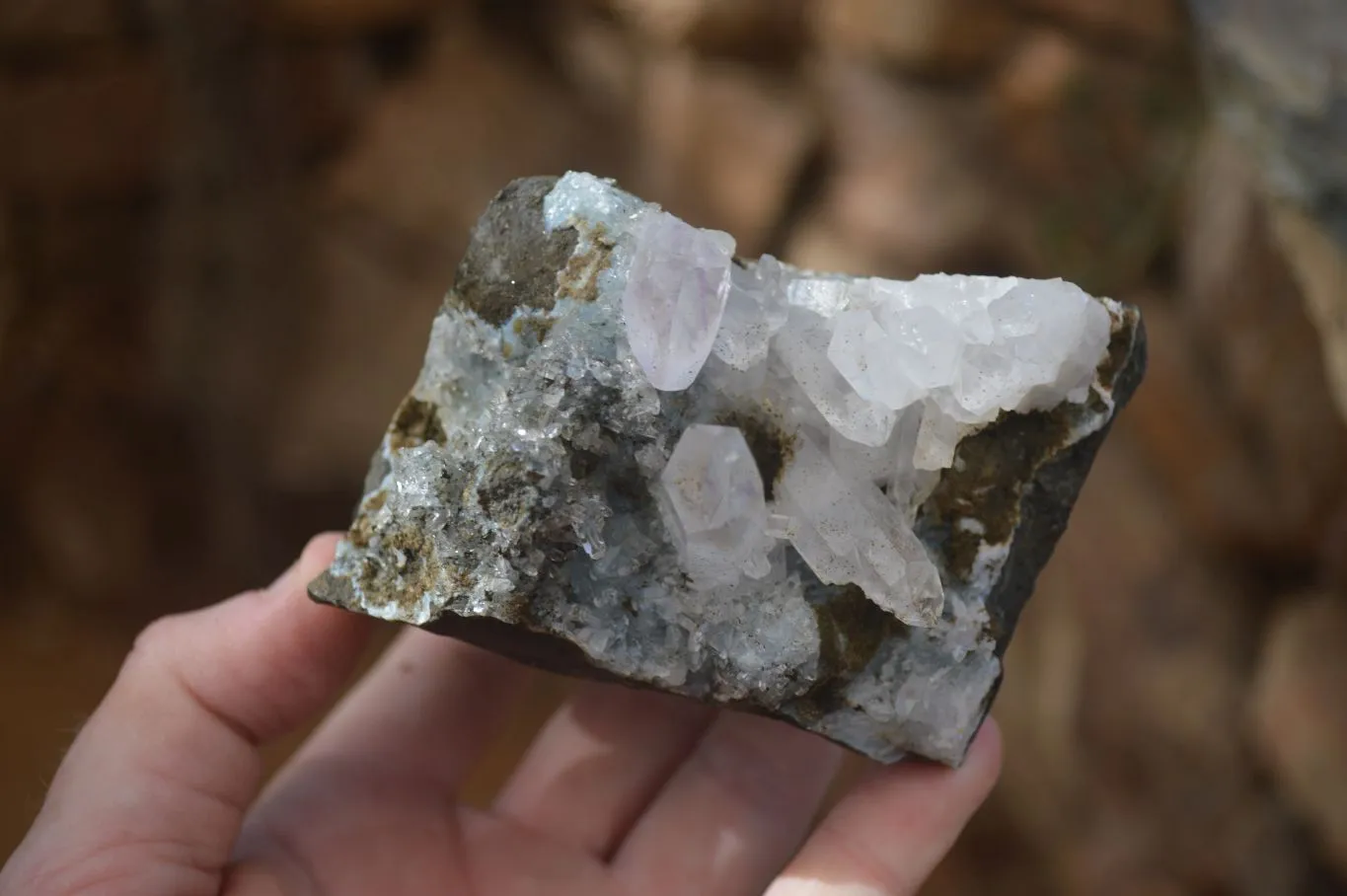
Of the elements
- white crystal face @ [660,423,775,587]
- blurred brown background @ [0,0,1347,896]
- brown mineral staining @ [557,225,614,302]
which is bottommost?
blurred brown background @ [0,0,1347,896]

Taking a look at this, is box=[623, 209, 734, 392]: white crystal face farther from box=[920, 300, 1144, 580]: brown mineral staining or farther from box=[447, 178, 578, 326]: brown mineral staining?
box=[920, 300, 1144, 580]: brown mineral staining

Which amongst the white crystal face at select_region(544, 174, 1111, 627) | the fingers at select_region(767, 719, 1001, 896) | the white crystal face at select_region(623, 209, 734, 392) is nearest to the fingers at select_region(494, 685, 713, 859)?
the fingers at select_region(767, 719, 1001, 896)

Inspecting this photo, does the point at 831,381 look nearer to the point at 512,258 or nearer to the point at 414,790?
the point at 512,258

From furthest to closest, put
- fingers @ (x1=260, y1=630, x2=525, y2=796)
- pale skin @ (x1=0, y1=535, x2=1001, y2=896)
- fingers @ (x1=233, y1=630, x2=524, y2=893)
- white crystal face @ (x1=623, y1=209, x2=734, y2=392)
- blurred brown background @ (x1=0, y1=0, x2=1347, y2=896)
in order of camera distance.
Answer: blurred brown background @ (x1=0, y1=0, x2=1347, y2=896) → fingers @ (x1=260, y1=630, x2=525, y2=796) → fingers @ (x1=233, y1=630, x2=524, y2=893) → pale skin @ (x1=0, y1=535, x2=1001, y2=896) → white crystal face @ (x1=623, y1=209, x2=734, y2=392)

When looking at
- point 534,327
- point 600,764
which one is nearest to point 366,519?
point 534,327

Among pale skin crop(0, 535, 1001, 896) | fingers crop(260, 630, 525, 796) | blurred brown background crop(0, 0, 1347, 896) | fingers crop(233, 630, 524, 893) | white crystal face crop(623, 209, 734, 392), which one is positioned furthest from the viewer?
blurred brown background crop(0, 0, 1347, 896)

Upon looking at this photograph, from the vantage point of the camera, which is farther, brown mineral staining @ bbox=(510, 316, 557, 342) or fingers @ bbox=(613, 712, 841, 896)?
fingers @ bbox=(613, 712, 841, 896)
